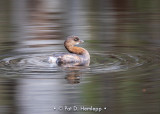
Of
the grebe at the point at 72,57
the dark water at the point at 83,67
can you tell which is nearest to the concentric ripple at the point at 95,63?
the dark water at the point at 83,67

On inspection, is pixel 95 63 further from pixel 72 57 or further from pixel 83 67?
pixel 72 57

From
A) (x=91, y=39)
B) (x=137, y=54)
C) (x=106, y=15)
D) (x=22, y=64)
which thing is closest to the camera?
(x=22, y=64)

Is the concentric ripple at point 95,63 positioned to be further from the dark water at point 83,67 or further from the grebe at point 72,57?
the grebe at point 72,57

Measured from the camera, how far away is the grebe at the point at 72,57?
957cm

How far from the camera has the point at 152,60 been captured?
9.76 metres

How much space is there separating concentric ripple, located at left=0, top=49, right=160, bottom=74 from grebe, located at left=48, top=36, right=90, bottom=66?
0.14 meters

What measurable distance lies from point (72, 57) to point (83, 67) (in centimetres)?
55

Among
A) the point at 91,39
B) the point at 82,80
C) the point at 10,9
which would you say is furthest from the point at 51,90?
the point at 10,9

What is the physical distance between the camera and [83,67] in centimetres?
928

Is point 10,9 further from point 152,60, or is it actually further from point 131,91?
point 131,91

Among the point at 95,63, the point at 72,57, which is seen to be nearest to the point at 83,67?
the point at 95,63

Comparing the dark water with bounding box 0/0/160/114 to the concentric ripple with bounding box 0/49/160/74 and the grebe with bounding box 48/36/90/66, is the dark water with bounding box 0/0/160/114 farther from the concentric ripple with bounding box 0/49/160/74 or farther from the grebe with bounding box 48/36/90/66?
the grebe with bounding box 48/36/90/66

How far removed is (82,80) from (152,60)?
1966 mm

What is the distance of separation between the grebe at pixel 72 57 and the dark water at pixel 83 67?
217 millimetres
